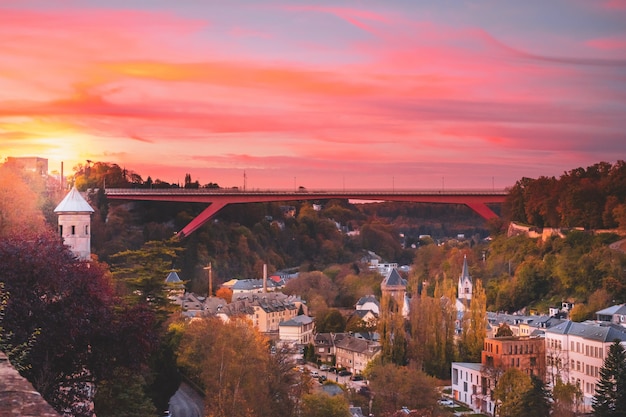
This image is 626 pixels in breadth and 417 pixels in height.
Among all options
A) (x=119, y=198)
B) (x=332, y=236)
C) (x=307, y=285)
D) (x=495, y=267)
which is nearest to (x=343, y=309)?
(x=307, y=285)

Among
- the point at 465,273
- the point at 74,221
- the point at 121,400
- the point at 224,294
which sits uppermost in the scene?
the point at 74,221

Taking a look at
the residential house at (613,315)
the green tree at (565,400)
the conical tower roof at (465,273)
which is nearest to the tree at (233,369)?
the green tree at (565,400)

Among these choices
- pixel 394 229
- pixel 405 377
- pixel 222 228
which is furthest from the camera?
pixel 394 229

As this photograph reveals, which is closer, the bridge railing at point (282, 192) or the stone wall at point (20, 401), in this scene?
the stone wall at point (20, 401)

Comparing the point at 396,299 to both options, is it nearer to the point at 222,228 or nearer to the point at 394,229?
the point at 222,228

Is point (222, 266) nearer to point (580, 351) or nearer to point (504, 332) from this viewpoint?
point (504, 332)

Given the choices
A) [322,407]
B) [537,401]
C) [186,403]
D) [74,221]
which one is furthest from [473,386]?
[74,221]

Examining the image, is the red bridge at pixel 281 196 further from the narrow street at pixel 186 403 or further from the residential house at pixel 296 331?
the narrow street at pixel 186 403
